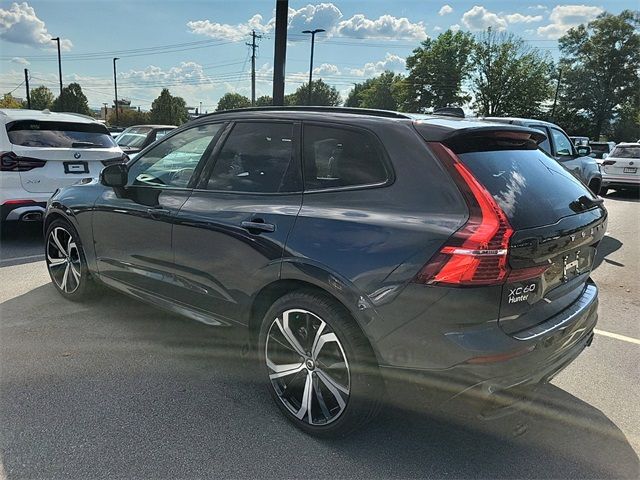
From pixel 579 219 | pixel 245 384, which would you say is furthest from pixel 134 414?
pixel 579 219

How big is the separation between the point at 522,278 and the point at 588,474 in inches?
43.0

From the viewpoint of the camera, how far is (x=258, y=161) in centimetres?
304

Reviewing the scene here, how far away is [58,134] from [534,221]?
621 centimetres

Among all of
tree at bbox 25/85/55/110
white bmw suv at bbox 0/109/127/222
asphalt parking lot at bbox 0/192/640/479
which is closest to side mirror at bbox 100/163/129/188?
asphalt parking lot at bbox 0/192/640/479

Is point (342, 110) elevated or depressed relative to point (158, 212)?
elevated

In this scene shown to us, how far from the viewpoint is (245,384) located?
10.4ft

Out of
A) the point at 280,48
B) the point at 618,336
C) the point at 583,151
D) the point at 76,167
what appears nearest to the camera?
the point at 618,336

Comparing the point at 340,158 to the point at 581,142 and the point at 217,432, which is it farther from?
the point at 581,142

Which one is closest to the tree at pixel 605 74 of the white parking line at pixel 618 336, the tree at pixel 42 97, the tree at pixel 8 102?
the white parking line at pixel 618 336

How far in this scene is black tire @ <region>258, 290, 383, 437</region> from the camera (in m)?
2.39

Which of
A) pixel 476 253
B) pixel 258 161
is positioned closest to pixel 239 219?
pixel 258 161

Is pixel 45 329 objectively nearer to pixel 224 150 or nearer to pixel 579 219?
pixel 224 150

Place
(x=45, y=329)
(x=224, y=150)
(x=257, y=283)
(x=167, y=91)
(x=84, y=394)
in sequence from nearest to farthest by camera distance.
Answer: (x=257, y=283) < (x=84, y=394) < (x=224, y=150) < (x=45, y=329) < (x=167, y=91)

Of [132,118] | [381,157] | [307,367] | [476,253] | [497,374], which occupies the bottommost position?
[307,367]
